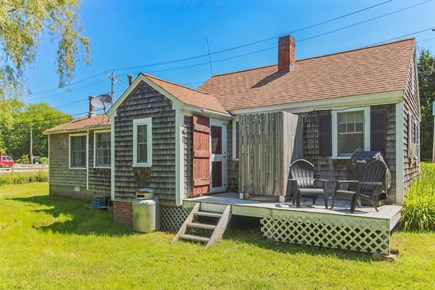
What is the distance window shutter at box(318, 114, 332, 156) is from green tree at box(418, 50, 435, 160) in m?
21.8

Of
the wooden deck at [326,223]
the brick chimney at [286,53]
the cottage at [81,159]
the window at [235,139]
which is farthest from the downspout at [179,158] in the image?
the brick chimney at [286,53]

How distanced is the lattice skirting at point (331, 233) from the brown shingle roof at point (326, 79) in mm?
3255

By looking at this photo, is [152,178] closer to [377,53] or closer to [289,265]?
[289,265]

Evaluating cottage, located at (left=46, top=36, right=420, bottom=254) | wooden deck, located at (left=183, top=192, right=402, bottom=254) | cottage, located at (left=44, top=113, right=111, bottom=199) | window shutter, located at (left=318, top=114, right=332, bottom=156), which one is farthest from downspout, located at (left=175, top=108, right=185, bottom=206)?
cottage, located at (left=44, top=113, right=111, bottom=199)

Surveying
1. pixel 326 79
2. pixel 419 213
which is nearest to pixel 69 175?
pixel 326 79

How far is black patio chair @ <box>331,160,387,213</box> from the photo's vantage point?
565 centimetres

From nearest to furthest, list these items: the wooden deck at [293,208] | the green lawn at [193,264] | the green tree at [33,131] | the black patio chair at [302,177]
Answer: the green lawn at [193,264], the wooden deck at [293,208], the black patio chair at [302,177], the green tree at [33,131]

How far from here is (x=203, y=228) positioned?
21.2 feet

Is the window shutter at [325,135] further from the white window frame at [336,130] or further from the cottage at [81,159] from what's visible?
the cottage at [81,159]

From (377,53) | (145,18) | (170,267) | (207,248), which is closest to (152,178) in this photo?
(207,248)

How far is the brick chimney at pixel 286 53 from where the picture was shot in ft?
34.2

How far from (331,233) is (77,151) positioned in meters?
10.9

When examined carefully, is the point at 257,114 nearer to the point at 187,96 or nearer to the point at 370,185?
the point at 187,96

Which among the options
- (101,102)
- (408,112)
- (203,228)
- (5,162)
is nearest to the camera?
(203,228)
